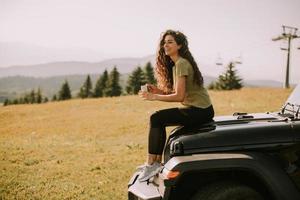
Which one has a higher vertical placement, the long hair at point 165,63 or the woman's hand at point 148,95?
the long hair at point 165,63

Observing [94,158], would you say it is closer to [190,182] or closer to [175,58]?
[175,58]

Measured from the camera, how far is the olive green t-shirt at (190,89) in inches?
199

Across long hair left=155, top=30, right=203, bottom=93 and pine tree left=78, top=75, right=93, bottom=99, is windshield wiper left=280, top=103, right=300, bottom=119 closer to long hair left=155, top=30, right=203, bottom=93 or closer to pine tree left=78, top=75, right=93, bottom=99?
long hair left=155, top=30, right=203, bottom=93

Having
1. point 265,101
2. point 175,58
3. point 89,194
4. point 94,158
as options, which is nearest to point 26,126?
point 94,158

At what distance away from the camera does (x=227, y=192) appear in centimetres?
393

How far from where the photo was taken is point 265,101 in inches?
1221

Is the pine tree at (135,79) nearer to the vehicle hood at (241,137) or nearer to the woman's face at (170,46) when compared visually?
the woman's face at (170,46)

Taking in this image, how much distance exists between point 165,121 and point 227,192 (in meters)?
1.38

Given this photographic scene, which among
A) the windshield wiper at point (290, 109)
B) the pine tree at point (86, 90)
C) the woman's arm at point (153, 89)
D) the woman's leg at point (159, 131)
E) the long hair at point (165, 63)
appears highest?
the long hair at point (165, 63)

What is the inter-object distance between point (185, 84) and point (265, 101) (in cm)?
2736

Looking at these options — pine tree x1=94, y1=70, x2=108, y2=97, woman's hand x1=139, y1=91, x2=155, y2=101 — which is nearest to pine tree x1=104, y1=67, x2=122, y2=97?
pine tree x1=94, y1=70, x2=108, y2=97

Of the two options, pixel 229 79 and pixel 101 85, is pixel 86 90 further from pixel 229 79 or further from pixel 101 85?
pixel 229 79

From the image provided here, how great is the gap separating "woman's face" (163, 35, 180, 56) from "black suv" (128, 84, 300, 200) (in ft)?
4.67

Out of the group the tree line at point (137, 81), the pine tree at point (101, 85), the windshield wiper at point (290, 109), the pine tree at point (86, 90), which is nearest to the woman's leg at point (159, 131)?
the windshield wiper at point (290, 109)
